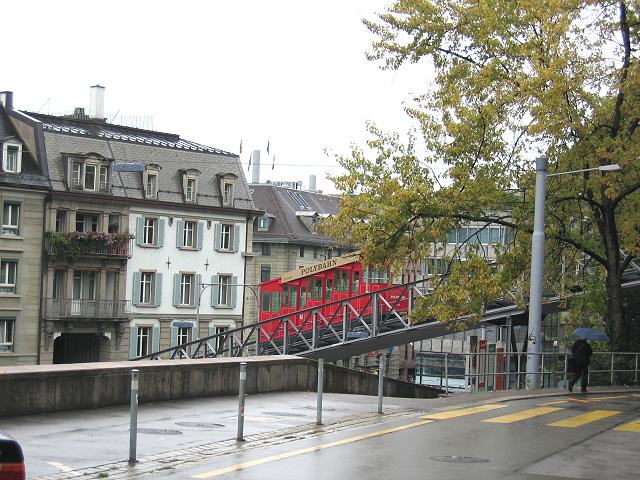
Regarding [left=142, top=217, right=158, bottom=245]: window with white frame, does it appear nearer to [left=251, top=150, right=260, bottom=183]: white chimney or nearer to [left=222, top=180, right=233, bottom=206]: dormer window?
[left=222, top=180, right=233, bottom=206]: dormer window

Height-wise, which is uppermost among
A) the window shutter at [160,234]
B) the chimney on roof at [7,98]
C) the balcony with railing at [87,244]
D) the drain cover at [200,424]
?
the chimney on roof at [7,98]

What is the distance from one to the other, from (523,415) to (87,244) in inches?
1915

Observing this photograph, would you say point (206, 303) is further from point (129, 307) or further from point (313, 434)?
point (313, 434)

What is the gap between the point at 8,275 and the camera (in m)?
62.2

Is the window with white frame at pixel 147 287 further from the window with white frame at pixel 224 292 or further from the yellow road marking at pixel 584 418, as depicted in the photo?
the yellow road marking at pixel 584 418

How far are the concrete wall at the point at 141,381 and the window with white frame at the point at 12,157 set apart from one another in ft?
137

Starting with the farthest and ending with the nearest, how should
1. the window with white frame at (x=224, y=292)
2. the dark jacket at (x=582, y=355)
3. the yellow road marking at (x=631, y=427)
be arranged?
1. the window with white frame at (x=224, y=292)
2. the dark jacket at (x=582, y=355)
3. the yellow road marking at (x=631, y=427)

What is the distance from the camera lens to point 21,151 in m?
63.6

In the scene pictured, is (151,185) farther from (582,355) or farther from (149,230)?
(582,355)

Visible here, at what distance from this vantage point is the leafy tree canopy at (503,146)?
31250mm

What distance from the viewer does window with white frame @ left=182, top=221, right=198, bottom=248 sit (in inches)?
2869

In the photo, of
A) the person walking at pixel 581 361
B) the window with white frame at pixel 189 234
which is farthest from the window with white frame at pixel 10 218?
the person walking at pixel 581 361

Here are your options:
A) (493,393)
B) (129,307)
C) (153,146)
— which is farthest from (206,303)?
(493,393)

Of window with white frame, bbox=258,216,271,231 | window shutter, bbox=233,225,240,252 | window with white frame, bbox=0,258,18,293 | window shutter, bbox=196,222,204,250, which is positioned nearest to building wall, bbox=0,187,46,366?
window with white frame, bbox=0,258,18,293
